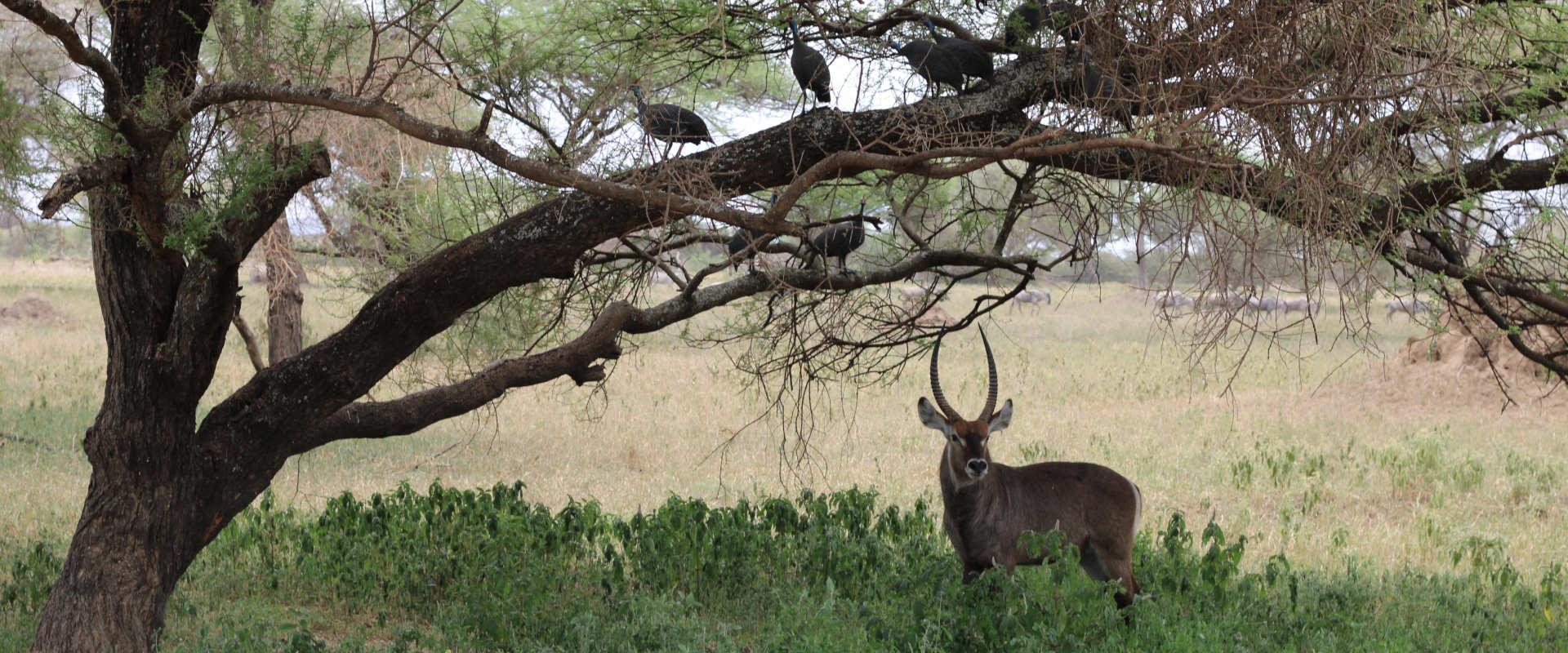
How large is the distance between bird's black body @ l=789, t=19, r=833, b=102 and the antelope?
1620mm

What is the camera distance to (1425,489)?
1278 centimetres

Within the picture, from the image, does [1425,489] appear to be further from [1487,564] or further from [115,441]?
[115,441]

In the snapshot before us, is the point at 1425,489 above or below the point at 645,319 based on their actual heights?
below

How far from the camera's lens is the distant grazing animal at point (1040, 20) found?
Result: 5348mm

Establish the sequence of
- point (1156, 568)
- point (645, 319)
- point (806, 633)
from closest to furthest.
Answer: point (806, 633) → point (645, 319) → point (1156, 568)

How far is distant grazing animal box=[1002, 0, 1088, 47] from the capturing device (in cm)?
535

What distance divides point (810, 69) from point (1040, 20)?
1.13 m

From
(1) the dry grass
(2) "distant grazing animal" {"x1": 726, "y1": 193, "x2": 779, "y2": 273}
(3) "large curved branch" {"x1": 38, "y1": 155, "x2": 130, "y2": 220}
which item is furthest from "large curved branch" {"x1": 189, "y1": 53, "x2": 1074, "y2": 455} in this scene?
(1) the dry grass

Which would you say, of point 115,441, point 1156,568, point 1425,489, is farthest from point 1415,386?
point 115,441

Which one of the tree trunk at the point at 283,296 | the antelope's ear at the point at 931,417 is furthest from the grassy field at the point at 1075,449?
the antelope's ear at the point at 931,417

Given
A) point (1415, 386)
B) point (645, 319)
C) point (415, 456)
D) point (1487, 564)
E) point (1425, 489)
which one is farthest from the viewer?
point (1415, 386)

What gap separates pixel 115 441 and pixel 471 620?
2.08 meters

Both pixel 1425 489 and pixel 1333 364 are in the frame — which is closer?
pixel 1425 489

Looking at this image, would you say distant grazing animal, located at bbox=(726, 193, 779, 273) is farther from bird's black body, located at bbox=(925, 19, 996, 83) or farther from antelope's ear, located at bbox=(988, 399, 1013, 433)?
antelope's ear, located at bbox=(988, 399, 1013, 433)
